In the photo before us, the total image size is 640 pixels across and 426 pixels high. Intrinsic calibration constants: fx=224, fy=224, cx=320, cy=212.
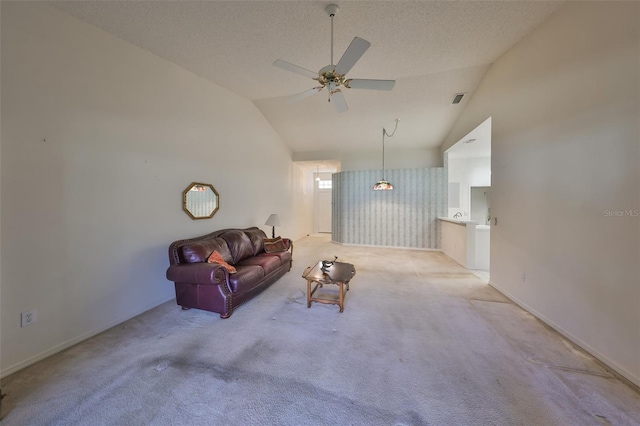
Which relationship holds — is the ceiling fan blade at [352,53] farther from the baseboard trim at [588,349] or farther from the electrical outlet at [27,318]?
the electrical outlet at [27,318]

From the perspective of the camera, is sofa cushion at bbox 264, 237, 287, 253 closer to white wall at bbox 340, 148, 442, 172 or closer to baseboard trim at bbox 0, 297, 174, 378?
baseboard trim at bbox 0, 297, 174, 378

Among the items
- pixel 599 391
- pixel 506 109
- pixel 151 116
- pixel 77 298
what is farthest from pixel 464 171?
pixel 77 298

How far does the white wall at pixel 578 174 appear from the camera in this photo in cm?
177

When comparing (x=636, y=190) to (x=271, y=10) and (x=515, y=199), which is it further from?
(x=271, y=10)

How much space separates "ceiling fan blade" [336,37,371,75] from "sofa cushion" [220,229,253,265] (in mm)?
2925

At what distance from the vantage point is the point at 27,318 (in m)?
1.94

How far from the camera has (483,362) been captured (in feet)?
6.31

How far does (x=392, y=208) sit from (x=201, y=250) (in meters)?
5.45

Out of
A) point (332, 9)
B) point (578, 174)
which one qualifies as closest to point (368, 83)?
point (332, 9)

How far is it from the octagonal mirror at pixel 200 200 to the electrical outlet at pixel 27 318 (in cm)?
179

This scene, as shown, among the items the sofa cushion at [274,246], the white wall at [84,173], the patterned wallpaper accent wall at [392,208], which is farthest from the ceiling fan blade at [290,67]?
the patterned wallpaper accent wall at [392,208]

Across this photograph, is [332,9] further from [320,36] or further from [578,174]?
[578,174]

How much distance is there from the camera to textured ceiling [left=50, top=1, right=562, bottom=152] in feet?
7.71

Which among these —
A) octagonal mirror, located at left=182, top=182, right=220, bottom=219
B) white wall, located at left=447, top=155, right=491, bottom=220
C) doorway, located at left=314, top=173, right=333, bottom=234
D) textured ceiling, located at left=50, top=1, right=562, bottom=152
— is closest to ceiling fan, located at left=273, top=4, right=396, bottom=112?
textured ceiling, located at left=50, top=1, right=562, bottom=152
